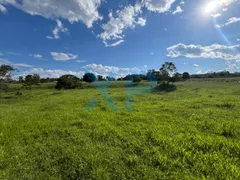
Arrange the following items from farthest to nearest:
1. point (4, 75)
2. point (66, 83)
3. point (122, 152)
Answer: point (66, 83), point (4, 75), point (122, 152)

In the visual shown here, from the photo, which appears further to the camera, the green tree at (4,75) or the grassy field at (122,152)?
the green tree at (4,75)

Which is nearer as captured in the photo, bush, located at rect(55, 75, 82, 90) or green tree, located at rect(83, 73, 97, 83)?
bush, located at rect(55, 75, 82, 90)

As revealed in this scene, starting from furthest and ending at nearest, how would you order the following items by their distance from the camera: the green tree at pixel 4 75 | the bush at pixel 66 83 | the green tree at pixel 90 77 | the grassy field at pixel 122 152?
the green tree at pixel 90 77 → the bush at pixel 66 83 → the green tree at pixel 4 75 → the grassy field at pixel 122 152

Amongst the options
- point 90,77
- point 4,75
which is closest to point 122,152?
point 4,75

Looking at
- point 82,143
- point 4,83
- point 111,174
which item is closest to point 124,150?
point 111,174

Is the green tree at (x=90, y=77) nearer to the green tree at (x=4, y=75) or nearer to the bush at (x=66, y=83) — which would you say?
the bush at (x=66, y=83)

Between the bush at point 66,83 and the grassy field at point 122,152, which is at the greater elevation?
the bush at point 66,83

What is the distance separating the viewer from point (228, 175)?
444 cm

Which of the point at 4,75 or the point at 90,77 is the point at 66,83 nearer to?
the point at 4,75

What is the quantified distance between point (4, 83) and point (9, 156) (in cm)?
3604

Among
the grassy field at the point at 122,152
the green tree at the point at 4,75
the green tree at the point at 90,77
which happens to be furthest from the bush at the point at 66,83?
the grassy field at the point at 122,152

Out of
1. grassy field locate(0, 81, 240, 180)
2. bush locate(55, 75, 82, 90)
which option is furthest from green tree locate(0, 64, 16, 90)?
grassy field locate(0, 81, 240, 180)

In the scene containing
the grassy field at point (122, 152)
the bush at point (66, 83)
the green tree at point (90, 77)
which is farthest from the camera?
the green tree at point (90, 77)

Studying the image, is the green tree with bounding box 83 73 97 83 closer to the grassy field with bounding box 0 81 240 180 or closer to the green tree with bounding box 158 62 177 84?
the green tree with bounding box 158 62 177 84
